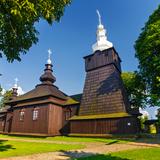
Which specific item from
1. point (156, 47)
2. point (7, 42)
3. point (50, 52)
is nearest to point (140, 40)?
point (156, 47)

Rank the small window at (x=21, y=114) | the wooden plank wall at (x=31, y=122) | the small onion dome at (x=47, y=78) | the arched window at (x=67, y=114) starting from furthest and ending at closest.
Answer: the small onion dome at (x=47, y=78) → the small window at (x=21, y=114) → the arched window at (x=67, y=114) → the wooden plank wall at (x=31, y=122)

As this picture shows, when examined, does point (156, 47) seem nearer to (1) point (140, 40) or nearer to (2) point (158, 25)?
(2) point (158, 25)

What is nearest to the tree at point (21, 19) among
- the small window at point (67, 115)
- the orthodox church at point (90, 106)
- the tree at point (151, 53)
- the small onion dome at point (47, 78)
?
the tree at point (151, 53)

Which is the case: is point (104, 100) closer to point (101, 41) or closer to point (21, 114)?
point (101, 41)

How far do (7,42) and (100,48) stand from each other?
22452mm

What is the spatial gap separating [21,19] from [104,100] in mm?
19682

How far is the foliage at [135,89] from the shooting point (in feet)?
84.4

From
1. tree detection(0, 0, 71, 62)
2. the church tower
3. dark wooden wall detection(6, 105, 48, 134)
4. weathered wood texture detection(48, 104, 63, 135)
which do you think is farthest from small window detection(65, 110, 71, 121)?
tree detection(0, 0, 71, 62)

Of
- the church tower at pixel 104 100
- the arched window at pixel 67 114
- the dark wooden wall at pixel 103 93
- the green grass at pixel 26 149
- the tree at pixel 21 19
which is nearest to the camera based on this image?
the tree at pixel 21 19

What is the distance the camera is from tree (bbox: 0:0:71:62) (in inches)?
341

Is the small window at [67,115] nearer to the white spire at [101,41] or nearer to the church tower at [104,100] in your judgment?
the church tower at [104,100]

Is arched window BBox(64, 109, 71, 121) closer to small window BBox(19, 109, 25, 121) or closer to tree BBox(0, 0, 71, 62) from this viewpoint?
small window BBox(19, 109, 25, 121)

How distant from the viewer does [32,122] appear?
31469 mm

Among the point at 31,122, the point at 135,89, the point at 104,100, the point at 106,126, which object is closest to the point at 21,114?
the point at 31,122
